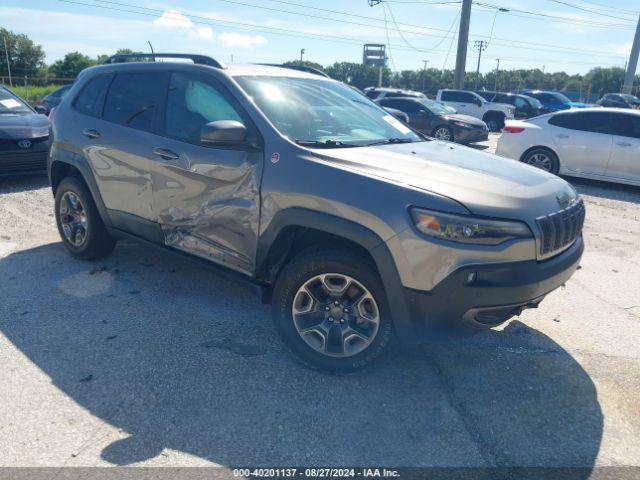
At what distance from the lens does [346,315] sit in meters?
3.31

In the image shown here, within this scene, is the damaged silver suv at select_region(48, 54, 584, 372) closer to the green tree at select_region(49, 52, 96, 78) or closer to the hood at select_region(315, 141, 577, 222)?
the hood at select_region(315, 141, 577, 222)

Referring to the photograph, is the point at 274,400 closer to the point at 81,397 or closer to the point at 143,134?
the point at 81,397

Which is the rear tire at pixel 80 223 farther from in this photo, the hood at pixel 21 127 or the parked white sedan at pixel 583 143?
the parked white sedan at pixel 583 143

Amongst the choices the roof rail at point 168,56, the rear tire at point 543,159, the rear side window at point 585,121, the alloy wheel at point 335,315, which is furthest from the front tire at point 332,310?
the rear side window at point 585,121

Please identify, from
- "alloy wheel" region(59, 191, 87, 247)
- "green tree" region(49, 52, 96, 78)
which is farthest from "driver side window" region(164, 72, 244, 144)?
"green tree" region(49, 52, 96, 78)

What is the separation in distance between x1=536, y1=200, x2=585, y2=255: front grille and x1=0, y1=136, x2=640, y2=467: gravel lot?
0.87m

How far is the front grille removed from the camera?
9.85ft

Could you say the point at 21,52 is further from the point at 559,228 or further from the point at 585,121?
the point at 559,228

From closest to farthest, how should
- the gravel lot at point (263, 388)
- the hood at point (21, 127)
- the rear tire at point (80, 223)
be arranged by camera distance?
1. the gravel lot at point (263, 388)
2. the rear tire at point (80, 223)
3. the hood at point (21, 127)

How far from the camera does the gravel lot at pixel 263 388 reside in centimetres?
271

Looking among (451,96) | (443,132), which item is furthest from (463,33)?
(443,132)

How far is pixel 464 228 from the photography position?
282cm

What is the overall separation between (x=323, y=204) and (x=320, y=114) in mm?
1051

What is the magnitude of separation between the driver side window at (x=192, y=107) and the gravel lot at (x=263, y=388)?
1359 millimetres
